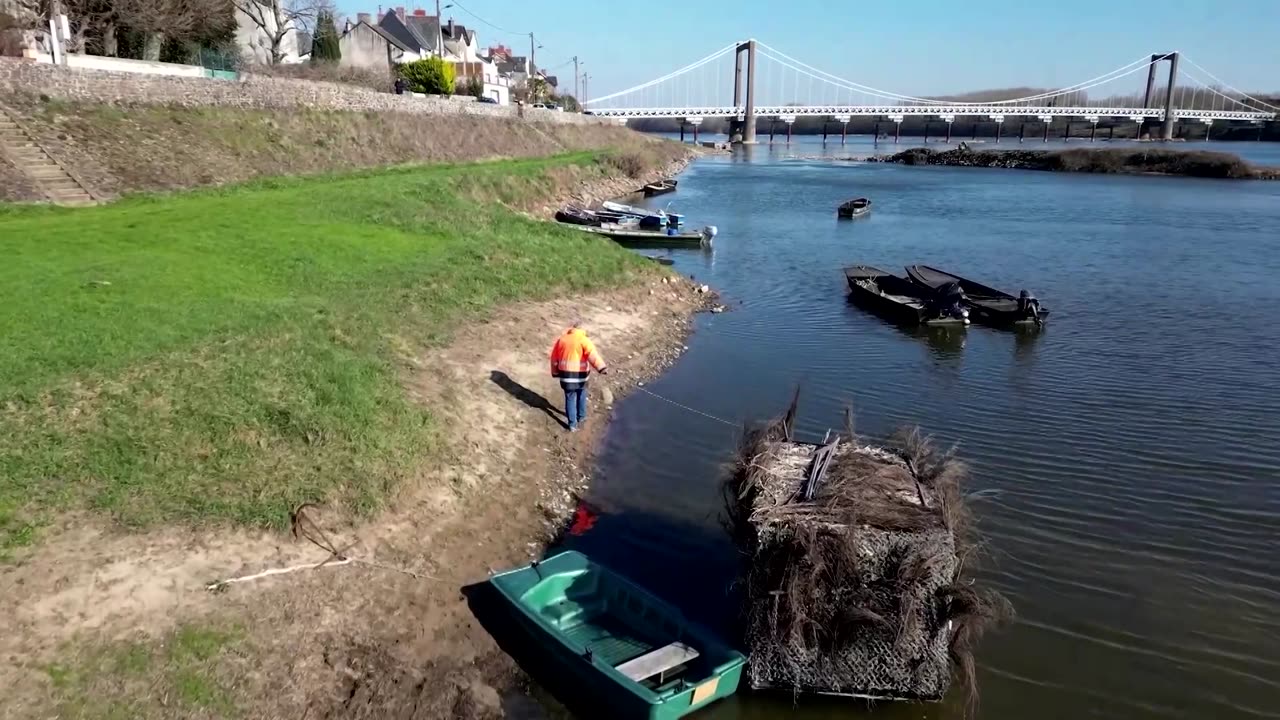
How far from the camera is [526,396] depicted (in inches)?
556

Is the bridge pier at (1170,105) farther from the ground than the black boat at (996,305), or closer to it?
farther from the ground

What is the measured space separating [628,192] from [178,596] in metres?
51.1

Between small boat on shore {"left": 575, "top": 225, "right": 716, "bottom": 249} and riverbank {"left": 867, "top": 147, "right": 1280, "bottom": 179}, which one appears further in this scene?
riverbank {"left": 867, "top": 147, "right": 1280, "bottom": 179}

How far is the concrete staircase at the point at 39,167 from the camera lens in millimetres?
23688

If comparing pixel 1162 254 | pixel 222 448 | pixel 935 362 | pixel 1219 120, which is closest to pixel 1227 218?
pixel 1162 254

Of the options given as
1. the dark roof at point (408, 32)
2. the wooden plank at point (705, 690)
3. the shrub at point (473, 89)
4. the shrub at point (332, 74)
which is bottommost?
the wooden plank at point (705, 690)

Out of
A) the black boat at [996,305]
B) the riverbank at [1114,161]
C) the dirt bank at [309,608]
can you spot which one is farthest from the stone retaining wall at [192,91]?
the riverbank at [1114,161]

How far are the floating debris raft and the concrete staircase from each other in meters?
24.2

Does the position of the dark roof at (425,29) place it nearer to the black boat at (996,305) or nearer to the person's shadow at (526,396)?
the black boat at (996,305)

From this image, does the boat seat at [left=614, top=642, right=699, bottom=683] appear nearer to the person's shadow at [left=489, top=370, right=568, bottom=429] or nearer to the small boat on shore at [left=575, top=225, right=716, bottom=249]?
the person's shadow at [left=489, top=370, right=568, bottom=429]

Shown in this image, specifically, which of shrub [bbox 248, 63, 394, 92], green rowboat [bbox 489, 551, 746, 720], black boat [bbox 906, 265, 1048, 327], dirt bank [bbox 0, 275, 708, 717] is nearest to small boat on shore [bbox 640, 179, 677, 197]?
shrub [bbox 248, 63, 394, 92]

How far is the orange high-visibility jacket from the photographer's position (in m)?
12.9

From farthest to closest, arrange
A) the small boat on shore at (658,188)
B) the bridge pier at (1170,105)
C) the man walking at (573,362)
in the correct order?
the bridge pier at (1170,105), the small boat on shore at (658,188), the man walking at (573,362)

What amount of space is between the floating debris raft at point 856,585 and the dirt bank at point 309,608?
2.68 metres
